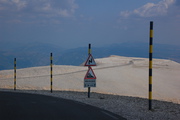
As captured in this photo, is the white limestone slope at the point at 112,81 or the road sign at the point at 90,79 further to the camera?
the white limestone slope at the point at 112,81

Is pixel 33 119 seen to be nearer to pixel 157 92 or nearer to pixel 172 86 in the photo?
pixel 157 92

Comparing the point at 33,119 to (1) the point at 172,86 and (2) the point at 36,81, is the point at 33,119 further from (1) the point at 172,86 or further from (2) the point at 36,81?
(1) the point at 172,86

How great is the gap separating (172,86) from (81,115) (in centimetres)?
2897

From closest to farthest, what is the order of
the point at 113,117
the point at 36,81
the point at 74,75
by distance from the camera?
1. the point at 113,117
2. the point at 36,81
3. the point at 74,75

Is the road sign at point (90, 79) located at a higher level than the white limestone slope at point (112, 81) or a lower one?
higher

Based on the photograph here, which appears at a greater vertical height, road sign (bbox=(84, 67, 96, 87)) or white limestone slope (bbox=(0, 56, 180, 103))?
road sign (bbox=(84, 67, 96, 87))

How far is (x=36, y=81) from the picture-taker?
29031 millimetres

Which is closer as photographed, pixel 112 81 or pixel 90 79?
pixel 90 79

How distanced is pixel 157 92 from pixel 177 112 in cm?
2121

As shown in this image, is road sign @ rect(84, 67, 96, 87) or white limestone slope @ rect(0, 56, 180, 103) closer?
road sign @ rect(84, 67, 96, 87)

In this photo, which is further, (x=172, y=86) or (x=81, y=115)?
(x=172, y=86)

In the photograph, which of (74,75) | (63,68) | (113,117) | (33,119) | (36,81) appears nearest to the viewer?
(33,119)

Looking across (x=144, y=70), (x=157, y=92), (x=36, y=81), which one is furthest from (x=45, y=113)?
(x=144, y=70)

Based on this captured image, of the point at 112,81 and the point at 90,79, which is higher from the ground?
the point at 90,79
